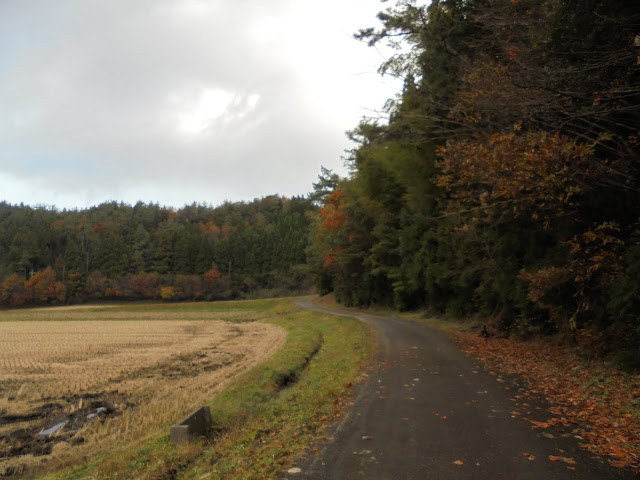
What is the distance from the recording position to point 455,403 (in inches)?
302

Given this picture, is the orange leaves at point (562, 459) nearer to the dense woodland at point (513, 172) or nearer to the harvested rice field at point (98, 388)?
the dense woodland at point (513, 172)

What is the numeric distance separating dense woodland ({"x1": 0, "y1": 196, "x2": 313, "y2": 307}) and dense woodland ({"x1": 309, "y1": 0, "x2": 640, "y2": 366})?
76503 mm

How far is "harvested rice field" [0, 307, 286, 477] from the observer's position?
874 centimetres

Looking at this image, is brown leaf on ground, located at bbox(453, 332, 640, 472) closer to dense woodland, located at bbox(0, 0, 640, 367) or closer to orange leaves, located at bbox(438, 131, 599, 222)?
dense woodland, located at bbox(0, 0, 640, 367)

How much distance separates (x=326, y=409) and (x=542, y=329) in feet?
30.8

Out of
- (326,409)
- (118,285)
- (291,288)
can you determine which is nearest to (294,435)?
(326,409)

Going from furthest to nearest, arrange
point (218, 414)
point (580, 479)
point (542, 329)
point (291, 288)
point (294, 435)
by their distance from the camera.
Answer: point (291, 288)
point (542, 329)
point (218, 414)
point (294, 435)
point (580, 479)

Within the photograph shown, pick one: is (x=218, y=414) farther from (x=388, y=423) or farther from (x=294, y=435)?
(x=388, y=423)

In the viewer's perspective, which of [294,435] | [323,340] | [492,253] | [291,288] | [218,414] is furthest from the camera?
[291,288]

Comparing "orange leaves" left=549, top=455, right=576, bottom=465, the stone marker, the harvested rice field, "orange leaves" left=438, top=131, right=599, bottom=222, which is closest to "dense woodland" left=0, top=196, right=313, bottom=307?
the harvested rice field

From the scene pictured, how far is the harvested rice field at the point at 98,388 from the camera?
874 centimetres

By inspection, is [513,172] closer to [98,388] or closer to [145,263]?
[98,388]

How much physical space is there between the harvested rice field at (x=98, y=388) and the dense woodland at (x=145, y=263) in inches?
2740

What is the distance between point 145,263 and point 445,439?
113 meters
